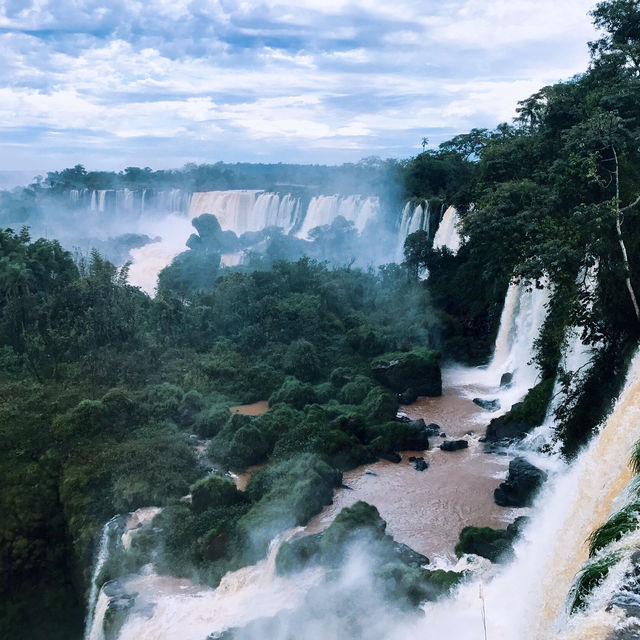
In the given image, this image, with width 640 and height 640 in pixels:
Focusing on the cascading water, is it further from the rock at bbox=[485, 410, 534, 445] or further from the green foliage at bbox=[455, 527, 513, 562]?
the green foliage at bbox=[455, 527, 513, 562]

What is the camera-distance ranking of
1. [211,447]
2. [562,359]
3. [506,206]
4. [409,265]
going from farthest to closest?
[409,265] < [506,206] < [211,447] < [562,359]

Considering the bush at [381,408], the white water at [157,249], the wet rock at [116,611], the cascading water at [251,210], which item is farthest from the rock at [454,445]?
the white water at [157,249]

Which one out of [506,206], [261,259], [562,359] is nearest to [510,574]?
[562,359]

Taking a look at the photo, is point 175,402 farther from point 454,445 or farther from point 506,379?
point 506,379

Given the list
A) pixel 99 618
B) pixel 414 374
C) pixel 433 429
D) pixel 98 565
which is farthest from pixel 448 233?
pixel 99 618

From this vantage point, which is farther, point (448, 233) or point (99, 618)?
point (448, 233)

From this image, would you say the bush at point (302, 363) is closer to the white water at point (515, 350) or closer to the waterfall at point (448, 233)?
the white water at point (515, 350)

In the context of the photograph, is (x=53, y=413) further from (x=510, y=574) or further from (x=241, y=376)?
(x=510, y=574)
